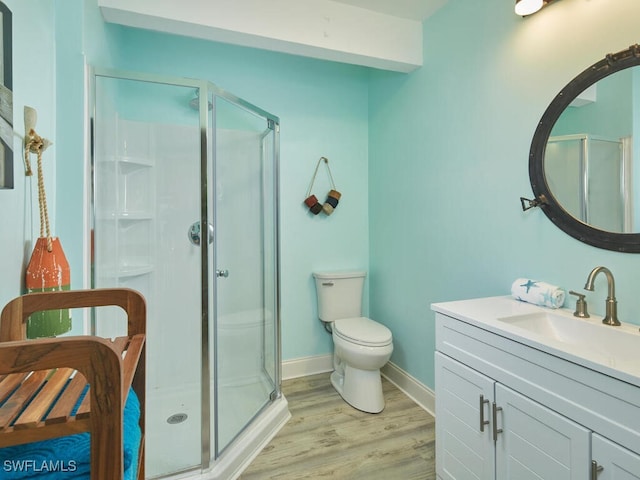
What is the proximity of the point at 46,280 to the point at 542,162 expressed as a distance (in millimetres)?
1873

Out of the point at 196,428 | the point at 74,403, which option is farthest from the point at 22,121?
the point at 196,428

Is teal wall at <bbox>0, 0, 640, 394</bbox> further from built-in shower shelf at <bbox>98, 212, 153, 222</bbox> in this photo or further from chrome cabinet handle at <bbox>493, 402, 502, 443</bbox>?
chrome cabinet handle at <bbox>493, 402, 502, 443</bbox>

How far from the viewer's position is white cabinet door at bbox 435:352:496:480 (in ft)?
3.96

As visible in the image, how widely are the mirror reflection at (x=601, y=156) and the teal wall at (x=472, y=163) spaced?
11 centimetres

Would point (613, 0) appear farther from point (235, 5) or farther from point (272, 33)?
point (235, 5)

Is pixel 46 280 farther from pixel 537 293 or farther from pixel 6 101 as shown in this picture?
pixel 537 293

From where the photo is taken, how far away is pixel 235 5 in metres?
1.77

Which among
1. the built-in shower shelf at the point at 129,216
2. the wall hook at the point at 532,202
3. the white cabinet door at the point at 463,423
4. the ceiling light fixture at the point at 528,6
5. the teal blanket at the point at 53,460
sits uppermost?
the ceiling light fixture at the point at 528,6

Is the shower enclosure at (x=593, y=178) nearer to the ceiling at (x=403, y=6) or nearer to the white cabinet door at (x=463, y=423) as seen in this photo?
the white cabinet door at (x=463, y=423)

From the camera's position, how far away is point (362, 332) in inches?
85.1

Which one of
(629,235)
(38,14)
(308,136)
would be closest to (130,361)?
(38,14)

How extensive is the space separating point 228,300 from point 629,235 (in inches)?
71.9

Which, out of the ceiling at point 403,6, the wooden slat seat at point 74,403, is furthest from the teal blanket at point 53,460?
the ceiling at point 403,6

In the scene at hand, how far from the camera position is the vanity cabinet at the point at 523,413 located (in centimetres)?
85
